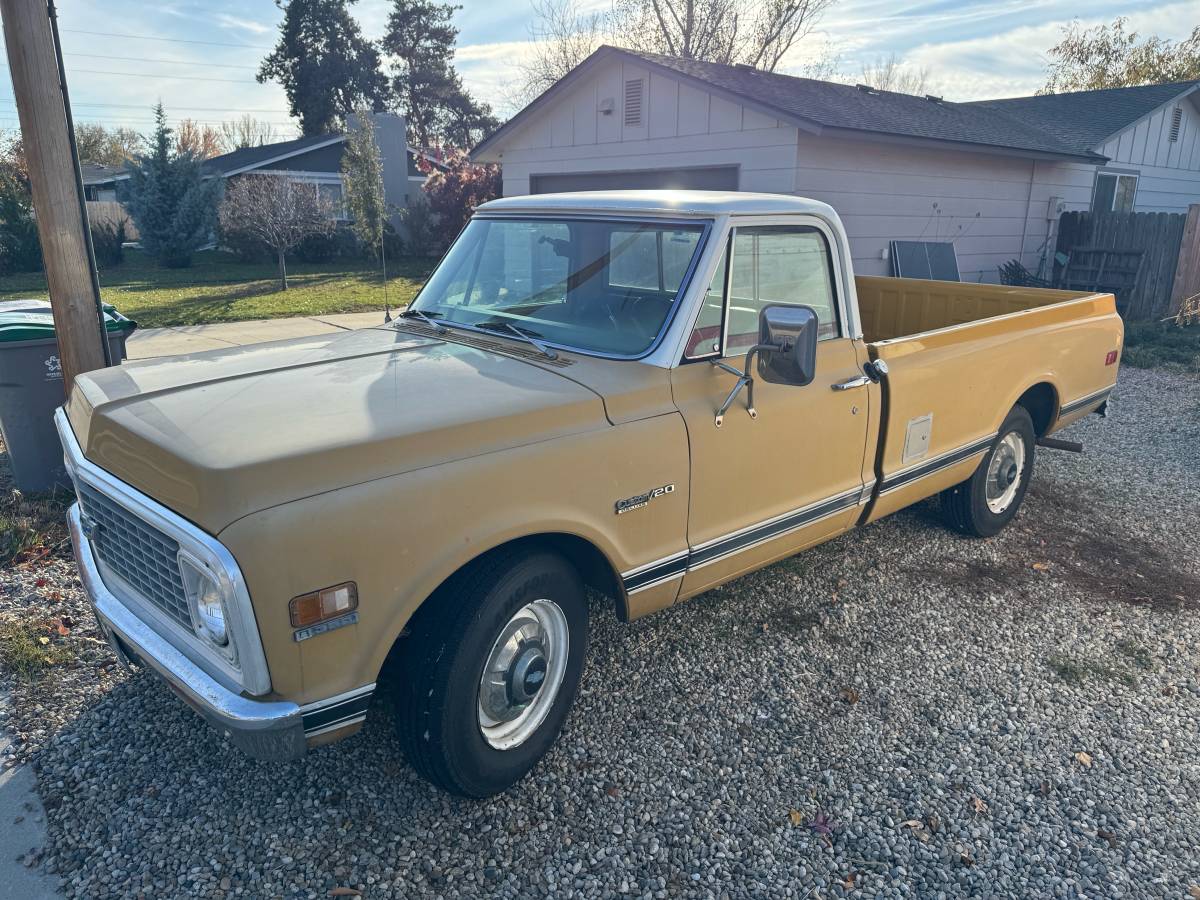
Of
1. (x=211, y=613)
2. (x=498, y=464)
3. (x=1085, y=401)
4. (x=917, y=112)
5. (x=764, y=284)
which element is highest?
(x=917, y=112)

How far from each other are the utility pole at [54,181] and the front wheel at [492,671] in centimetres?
380

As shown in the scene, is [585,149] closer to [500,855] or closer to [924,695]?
[924,695]

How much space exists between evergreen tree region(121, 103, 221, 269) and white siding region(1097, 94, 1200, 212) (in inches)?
888

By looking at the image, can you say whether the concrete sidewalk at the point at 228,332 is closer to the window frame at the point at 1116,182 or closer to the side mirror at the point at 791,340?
the side mirror at the point at 791,340

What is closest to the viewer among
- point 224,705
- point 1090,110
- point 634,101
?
point 224,705

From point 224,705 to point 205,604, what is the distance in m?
0.29

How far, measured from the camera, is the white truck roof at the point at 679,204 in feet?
11.7

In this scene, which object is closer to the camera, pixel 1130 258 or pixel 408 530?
pixel 408 530

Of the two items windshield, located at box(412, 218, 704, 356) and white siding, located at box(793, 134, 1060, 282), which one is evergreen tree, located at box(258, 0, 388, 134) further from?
windshield, located at box(412, 218, 704, 356)

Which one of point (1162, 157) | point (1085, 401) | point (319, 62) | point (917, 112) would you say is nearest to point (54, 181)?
point (1085, 401)

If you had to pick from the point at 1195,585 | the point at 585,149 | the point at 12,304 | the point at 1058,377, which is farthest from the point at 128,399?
the point at 585,149

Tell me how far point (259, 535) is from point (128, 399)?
1109 millimetres

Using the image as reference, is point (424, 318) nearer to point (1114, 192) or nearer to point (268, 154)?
point (1114, 192)

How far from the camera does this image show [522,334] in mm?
3617
